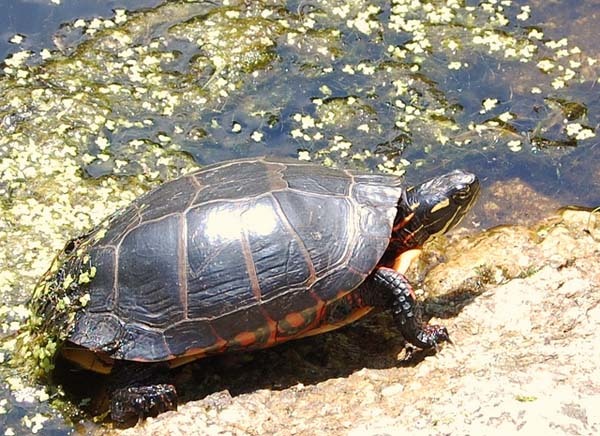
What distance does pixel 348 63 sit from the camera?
7559 mm

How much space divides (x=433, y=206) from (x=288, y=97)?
2.29 metres

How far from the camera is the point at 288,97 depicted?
7.30 metres

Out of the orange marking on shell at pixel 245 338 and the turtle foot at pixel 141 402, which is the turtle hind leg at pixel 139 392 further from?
the orange marking on shell at pixel 245 338

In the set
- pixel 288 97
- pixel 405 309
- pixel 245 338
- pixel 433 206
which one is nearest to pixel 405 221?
pixel 433 206

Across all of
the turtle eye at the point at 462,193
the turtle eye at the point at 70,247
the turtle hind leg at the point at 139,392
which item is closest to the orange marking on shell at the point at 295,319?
the turtle hind leg at the point at 139,392

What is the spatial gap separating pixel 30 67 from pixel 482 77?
399cm

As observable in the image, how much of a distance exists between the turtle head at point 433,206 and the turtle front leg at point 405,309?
1.63 feet

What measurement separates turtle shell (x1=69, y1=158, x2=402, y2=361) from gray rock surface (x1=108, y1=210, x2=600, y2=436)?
0.33 metres

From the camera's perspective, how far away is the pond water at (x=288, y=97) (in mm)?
6660

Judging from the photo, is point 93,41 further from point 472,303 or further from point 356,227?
point 472,303

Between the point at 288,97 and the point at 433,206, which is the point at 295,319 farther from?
the point at 288,97

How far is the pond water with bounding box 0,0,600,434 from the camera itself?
666cm

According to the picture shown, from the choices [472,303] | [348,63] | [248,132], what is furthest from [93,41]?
[472,303]

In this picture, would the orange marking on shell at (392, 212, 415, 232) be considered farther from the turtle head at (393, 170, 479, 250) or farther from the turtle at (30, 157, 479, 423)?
the turtle at (30, 157, 479, 423)
